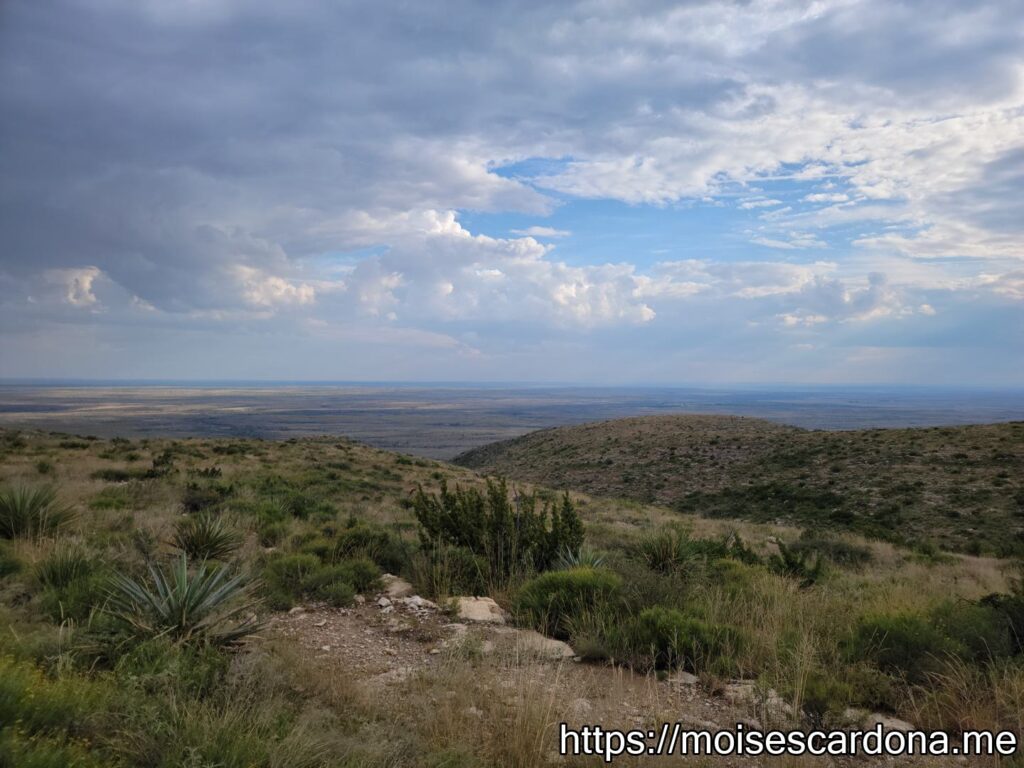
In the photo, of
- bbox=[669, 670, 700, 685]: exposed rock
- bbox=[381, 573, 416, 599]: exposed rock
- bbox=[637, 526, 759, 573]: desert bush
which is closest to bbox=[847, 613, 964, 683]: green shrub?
bbox=[669, 670, 700, 685]: exposed rock

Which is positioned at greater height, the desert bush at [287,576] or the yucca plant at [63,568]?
the yucca plant at [63,568]

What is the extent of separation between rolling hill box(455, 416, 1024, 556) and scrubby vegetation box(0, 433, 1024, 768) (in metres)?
13.3

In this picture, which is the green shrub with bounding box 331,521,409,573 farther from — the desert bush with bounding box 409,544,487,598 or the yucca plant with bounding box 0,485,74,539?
the yucca plant with bounding box 0,485,74,539

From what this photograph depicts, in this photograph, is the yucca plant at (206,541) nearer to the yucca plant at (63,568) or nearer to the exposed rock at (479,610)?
the yucca plant at (63,568)

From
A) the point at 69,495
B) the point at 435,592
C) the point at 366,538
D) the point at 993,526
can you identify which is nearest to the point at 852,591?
the point at 435,592

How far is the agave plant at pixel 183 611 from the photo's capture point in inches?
170

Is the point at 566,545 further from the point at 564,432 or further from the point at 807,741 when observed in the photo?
the point at 564,432

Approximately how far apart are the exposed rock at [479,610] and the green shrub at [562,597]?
22 cm

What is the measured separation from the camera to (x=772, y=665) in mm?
4805

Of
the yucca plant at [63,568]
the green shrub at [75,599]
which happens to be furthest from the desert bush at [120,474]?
the green shrub at [75,599]

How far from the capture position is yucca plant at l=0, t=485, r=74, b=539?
7.68m

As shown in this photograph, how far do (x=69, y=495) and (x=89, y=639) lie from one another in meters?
9.44

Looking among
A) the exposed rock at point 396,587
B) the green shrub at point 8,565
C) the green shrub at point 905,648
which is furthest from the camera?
the exposed rock at point 396,587

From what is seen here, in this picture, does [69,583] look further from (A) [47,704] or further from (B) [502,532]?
(B) [502,532]
